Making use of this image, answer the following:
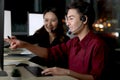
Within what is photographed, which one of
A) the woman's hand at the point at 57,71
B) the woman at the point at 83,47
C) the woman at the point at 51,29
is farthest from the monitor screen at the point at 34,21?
the woman's hand at the point at 57,71

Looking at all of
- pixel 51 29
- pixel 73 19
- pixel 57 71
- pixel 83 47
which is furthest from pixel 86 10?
pixel 51 29

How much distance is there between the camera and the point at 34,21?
13.4 feet

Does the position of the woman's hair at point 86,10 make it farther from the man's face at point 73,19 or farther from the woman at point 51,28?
the woman at point 51,28

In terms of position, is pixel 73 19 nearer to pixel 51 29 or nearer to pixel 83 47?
pixel 83 47

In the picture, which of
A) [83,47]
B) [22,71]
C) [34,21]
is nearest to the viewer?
[83,47]

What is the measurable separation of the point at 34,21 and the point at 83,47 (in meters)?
1.88

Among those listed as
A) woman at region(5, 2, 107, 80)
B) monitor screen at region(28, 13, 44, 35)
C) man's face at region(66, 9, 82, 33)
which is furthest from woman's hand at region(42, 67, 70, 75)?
monitor screen at region(28, 13, 44, 35)

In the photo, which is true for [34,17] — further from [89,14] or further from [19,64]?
[89,14]

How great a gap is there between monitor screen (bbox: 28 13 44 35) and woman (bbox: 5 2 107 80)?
1.48 meters

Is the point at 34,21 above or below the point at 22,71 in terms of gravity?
above

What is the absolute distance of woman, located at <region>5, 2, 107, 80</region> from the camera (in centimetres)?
214

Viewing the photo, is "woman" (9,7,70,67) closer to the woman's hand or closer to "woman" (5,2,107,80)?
"woman" (5,2,107,80)

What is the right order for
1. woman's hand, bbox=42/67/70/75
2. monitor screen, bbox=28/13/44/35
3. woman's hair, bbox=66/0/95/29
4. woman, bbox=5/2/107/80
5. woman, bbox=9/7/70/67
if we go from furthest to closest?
monitor screen, bbox=28/13/44/35
woman, bbox=9/7/70/67
woman's hair, bbox=66/0/95/29
woman, bbox=5/2/107/80
woman's hand, bbox=42/67/70/75

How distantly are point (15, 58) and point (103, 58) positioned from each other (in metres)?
1.22
